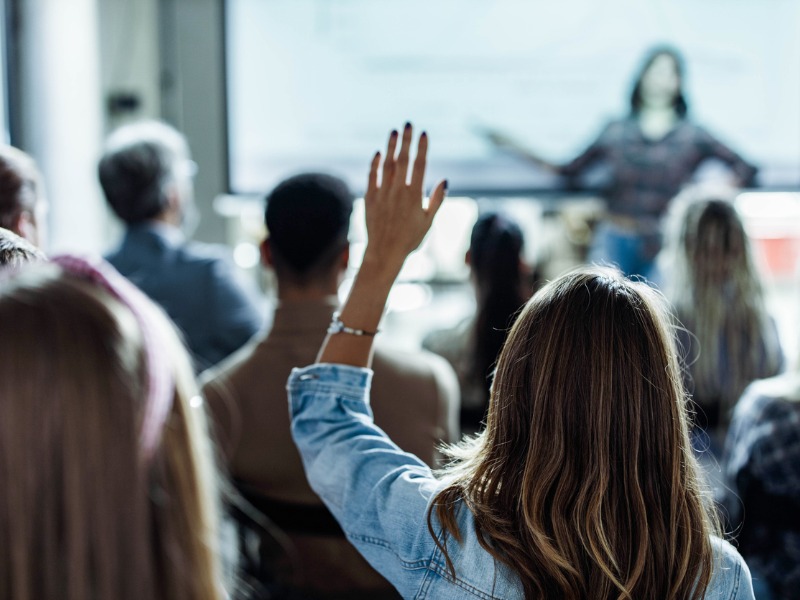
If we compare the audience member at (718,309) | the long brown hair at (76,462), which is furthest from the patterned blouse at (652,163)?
the long brown hair at (76,462)

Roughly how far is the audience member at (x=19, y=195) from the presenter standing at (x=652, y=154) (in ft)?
8.02

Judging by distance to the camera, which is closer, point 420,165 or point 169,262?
point 420,165

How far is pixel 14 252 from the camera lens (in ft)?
3.44

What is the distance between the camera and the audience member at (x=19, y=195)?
1.60 metres

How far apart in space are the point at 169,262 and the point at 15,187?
2.04 feet

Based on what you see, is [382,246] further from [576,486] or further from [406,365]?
[406,365]

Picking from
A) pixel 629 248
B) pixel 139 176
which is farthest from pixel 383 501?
pixel 629 248

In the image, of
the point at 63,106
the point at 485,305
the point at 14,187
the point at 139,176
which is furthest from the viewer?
the point at 63,106

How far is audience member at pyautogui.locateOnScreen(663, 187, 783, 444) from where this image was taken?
215cm

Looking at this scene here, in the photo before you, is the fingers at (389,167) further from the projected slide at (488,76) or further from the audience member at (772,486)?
the projected slide at (488,76)

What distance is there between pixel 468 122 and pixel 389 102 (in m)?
0.36

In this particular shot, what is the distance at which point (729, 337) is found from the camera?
2199mm

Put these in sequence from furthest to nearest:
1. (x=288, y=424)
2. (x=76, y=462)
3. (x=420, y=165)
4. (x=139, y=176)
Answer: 1. (x=139, y=176)
2. (x=288, y=424)
3. (x=420, y=165)
4. (x=76, y=462)

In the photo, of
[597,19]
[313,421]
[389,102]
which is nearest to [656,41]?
[597,19]
